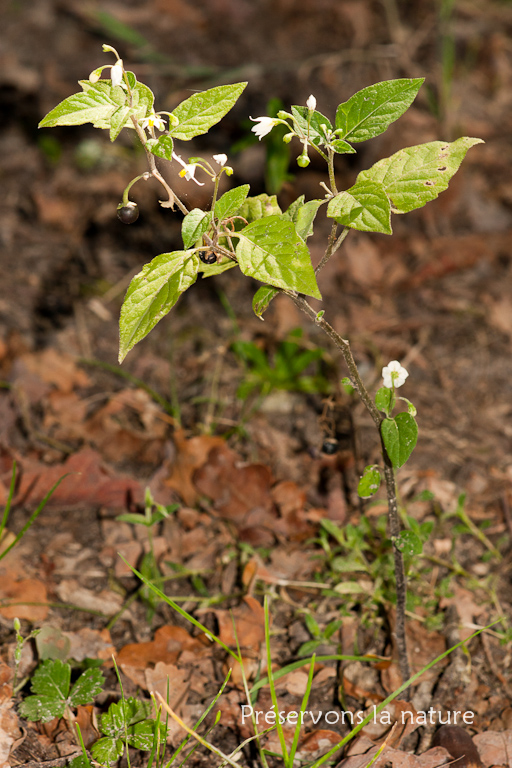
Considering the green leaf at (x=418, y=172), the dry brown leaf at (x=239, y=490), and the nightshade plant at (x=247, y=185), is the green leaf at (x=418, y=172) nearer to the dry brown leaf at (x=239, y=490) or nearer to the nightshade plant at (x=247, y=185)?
the nightshade plant at (x=247, y=185)

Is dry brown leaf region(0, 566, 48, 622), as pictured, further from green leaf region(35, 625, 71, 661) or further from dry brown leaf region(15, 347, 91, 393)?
dry brown leaf region(15, 347, 91, 393)

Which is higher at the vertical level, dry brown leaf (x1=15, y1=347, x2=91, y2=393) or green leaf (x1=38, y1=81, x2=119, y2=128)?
green leaf (x1=38, y1=81, x2=119, y2=128)

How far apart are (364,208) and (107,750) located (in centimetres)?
130

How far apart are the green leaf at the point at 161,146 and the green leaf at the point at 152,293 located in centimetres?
17

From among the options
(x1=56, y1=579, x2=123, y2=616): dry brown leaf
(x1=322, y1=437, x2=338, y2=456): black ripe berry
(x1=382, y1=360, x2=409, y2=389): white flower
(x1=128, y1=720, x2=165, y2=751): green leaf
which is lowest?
(x1=56, y1=579, x2=123, y2=616): dry brown leaf

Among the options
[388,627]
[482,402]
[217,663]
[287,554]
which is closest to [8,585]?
[217,663]

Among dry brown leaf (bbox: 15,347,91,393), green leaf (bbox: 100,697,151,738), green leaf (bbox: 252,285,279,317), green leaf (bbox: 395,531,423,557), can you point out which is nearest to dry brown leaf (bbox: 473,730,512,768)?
green leaf (bbox: 395,531,423,557)

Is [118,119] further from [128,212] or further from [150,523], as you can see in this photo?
[150,523]

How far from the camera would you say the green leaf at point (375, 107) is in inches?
42.9

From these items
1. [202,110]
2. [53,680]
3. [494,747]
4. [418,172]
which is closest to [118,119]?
[202,110]

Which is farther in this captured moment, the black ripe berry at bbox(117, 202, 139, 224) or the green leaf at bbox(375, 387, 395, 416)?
the green leaf at bbox(375, 387, 395, 416)

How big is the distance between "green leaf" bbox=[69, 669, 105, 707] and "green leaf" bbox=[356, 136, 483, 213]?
4.24 feet

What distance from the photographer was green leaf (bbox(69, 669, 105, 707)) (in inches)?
58.3

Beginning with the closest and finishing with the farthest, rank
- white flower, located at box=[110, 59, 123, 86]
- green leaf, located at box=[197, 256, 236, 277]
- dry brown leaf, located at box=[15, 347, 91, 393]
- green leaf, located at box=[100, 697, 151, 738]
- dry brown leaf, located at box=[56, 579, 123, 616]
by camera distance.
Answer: white flower, located at box=[110, 59, 123, 86]
green leaf, located at box=[197, 256, 236, 277]
green leaf, located at box=[100, 697, 151, 738]
dry brown leaf, located at box=[56, 579, 123, 616]
dry brown leaf, located at box=[15, 347, 91, 393]
